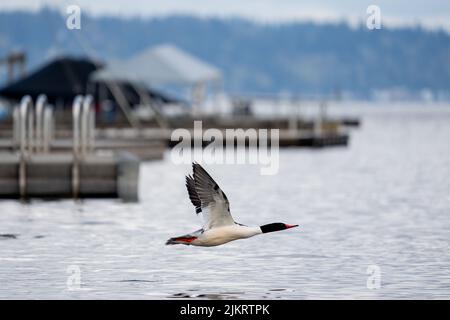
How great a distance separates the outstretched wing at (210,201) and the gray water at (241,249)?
1.43m

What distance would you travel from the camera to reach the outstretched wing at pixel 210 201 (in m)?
23.4

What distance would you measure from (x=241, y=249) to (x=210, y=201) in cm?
821

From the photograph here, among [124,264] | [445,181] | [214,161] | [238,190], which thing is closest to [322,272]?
[124,264]

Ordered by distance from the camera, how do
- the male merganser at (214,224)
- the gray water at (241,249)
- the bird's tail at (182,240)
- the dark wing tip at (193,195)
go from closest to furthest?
the bird's tail at (182,240)
the male merganser at (214,224)
the dark wing tip at (193,195)
the gray water at (241,249)

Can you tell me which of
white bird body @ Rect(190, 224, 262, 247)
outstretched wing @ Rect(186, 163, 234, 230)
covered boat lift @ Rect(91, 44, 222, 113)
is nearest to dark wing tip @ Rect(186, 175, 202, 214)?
outstretched wing @ Rect(186, 163, 234, 230)

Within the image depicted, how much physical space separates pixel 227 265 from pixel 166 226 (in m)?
10.2

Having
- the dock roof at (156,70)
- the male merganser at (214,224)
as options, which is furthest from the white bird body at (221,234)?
the dock roof at (156,70)

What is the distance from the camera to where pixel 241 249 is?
1251 inches

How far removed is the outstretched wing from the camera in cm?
2336

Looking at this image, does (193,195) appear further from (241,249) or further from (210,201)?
(241,249)

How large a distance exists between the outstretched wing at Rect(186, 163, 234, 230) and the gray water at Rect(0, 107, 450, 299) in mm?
1433

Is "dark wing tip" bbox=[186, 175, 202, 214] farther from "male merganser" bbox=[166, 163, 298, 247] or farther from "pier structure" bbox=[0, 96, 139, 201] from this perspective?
"pier structure" bbox=[0, 96, 139, 201]

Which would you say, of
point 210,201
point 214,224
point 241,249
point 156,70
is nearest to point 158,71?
point 156,70

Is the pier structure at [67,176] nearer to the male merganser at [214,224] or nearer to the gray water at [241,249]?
the gray water at [241,249]
